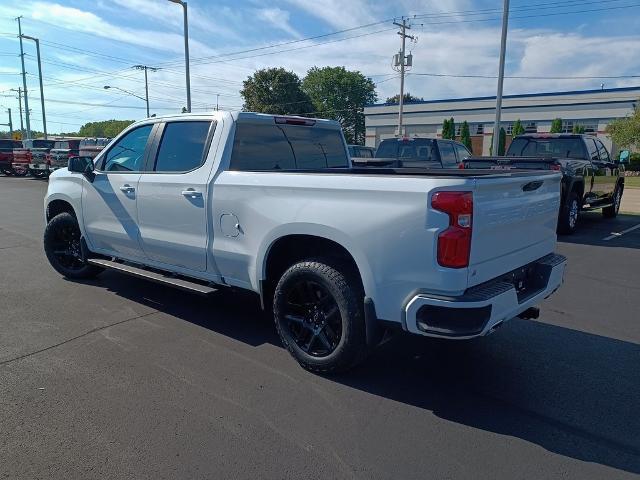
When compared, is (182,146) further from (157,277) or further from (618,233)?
(618,233)

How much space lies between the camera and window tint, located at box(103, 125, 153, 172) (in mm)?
5086

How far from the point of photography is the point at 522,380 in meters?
3.71

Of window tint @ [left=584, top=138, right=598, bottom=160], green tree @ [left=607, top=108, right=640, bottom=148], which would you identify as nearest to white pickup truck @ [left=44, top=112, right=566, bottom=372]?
window tint @ [left=584, top=138, right=598, bottom=160]

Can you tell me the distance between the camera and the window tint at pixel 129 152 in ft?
16.7

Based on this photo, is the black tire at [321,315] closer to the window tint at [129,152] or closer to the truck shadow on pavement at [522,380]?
the truck shadow on pavement at [522,380]

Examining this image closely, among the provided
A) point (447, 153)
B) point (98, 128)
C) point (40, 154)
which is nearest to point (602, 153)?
point (447, 153)

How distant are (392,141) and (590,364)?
10.3 meters

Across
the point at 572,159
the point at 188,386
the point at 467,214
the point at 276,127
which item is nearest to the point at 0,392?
the point at 188,386

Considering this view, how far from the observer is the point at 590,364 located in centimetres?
400

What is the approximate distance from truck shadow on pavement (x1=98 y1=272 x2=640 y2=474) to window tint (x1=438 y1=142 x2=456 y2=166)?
853 cm

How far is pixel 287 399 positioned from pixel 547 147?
32.3ft

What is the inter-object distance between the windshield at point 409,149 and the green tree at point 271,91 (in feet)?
179

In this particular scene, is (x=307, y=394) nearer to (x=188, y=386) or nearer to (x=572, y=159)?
(x=188, y=386)

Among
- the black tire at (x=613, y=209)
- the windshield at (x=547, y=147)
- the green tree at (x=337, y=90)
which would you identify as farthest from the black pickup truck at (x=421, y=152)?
the green tree at (x=337, y=90)
